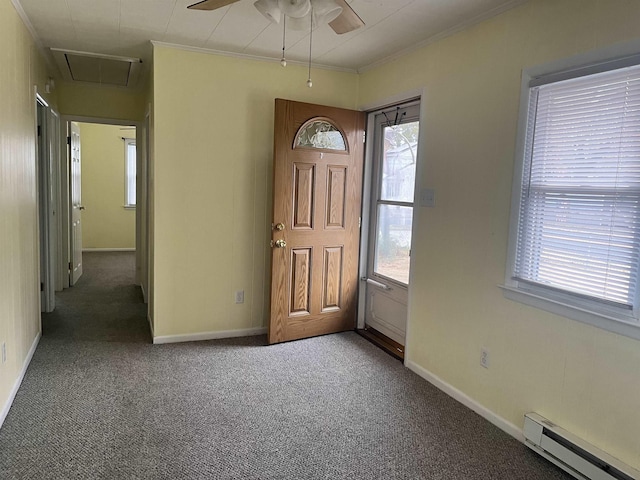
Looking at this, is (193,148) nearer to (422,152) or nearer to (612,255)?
(422,152)

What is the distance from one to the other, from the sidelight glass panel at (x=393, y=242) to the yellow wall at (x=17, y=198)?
8.97 feet

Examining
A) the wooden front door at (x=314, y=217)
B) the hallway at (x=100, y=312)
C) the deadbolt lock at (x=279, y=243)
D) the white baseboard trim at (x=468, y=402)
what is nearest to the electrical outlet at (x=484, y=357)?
the white baseboard trim at (x=468, y=402)

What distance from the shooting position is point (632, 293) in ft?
6.56

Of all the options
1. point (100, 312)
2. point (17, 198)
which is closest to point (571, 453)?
point (17, 198)

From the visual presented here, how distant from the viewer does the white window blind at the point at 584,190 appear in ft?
6.58

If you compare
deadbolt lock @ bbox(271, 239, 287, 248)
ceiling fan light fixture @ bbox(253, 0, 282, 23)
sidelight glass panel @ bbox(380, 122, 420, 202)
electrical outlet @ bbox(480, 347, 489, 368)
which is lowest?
electrical outlet @ bbox(480, 347, 489, 368)

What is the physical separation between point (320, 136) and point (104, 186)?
237 inches

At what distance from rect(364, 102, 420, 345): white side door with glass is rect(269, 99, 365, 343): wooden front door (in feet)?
0.55

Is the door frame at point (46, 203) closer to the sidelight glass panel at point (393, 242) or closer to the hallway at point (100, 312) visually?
the hallway at point (100, 312)

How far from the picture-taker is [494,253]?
8.84 feet

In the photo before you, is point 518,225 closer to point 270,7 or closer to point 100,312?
point 270,7

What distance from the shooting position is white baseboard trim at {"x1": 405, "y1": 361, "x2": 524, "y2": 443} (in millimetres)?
2576

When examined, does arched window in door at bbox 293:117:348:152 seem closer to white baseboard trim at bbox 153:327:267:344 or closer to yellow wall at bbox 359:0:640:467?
yellow wall at bbox 359:0:640:467

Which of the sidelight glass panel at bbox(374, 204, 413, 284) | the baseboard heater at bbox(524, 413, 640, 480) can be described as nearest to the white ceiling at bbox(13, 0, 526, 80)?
the sidelight glass panel at bbox(374, 204, 413, 284)
